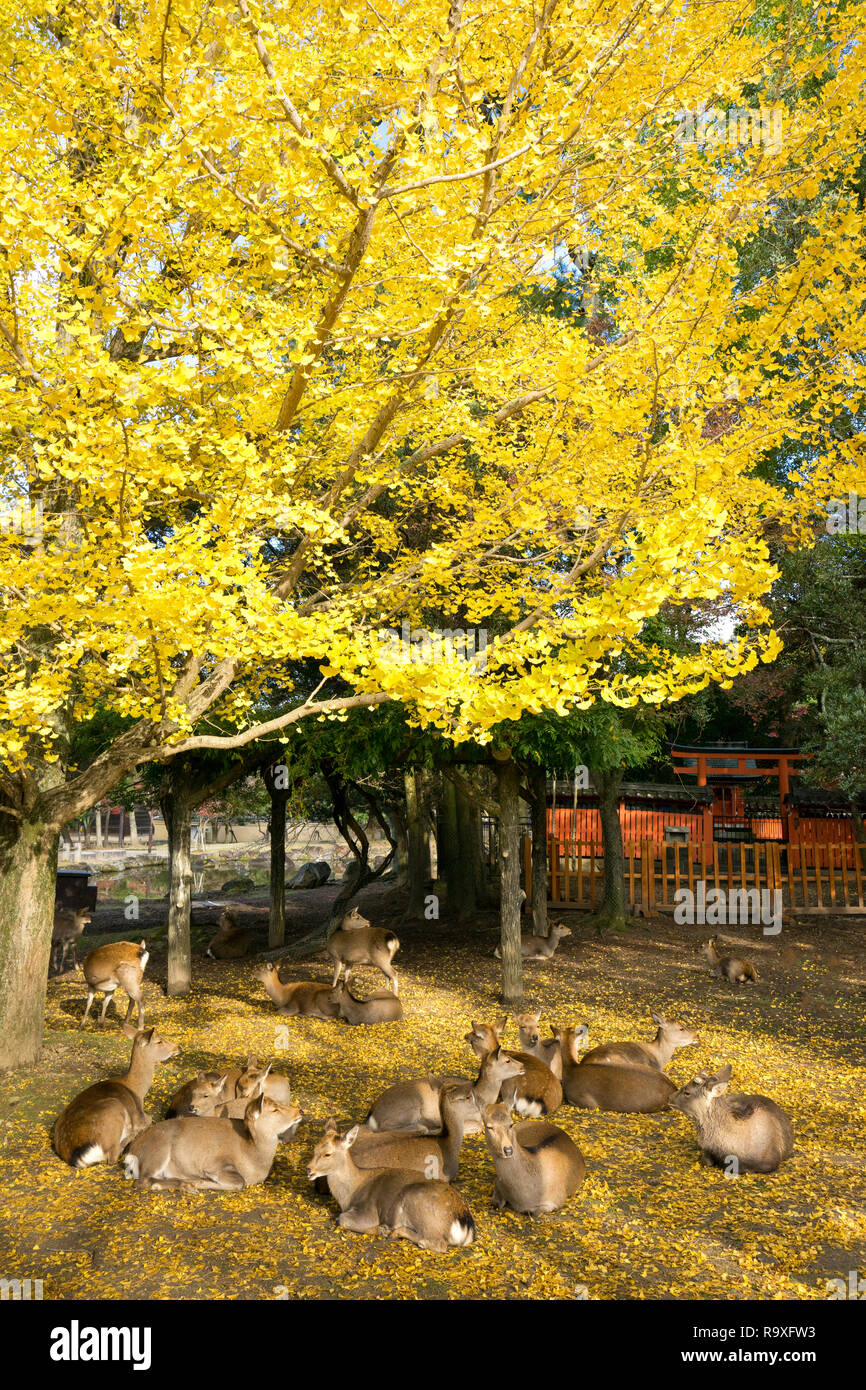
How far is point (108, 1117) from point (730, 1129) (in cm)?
431

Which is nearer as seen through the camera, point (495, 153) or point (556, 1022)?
point (495, 153)

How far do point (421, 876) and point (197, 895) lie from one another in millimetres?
9990

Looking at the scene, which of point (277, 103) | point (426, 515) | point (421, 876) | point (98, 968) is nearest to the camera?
point (277, 103)

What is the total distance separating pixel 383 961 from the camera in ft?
37.7

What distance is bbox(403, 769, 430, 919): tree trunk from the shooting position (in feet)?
57.3

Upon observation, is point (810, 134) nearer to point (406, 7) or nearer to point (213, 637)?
point (406, 7)

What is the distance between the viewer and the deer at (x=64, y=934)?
533 inches

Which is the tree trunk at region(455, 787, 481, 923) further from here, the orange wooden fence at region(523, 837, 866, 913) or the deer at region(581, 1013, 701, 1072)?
the deer at region(581, 1013, 701, 1072)

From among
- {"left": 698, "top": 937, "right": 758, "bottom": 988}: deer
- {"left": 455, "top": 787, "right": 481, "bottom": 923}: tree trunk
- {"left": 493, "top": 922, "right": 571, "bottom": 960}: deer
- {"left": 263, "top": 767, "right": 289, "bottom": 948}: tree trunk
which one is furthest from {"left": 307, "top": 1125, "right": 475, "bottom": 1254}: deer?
{"left": 455, "top": 787, "right": 481, "bottom": 923}: tree trunk

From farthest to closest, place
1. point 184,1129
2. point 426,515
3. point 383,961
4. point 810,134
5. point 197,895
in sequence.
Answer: point 197,895 < point 426,515 < point 383,961 < point 810,134 < point 184,1129

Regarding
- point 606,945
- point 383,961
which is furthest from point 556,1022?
point 606,945

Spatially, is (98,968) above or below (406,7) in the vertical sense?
below

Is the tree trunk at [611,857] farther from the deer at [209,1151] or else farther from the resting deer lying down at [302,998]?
the deer at [209,1151]

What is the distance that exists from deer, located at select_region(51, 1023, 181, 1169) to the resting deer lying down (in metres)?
3.63
